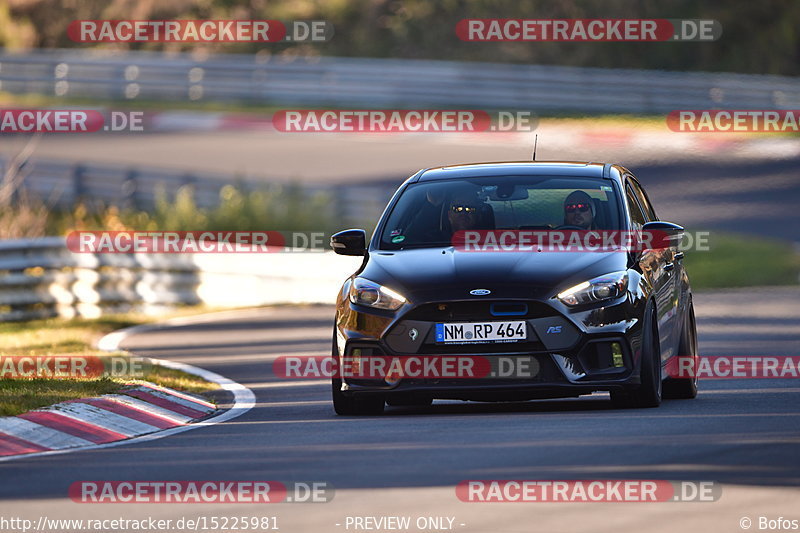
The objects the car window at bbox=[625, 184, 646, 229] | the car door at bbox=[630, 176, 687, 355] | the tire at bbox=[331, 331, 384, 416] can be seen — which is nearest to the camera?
the tire at bbox=[331, 331, 384, 416]

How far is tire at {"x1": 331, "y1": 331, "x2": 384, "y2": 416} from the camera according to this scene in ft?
36.1

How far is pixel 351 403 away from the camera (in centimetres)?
1107

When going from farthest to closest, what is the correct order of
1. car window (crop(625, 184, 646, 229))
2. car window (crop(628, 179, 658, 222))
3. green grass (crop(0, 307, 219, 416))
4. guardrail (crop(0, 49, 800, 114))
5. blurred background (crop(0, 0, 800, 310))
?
guardrail (crop(0, 49, 800, 114)), blurred background (crop(0, 0, 800, 310)), car window (crop(628, 179, 658, 222)), car window (crop(625, 184, 646, 229)), green grass (crop(0, 307, 219, 416))

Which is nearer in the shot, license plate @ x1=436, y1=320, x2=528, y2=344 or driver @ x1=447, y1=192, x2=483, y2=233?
license plate @ x1=436, y1=320, x2=528, y2=344

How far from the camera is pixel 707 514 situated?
7.35 meters

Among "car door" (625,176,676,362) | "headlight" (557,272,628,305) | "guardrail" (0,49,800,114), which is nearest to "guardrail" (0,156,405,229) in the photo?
"guardrail" (0,49,800,114)

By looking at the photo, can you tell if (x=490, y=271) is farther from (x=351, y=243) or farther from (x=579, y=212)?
(x=351, y=243)

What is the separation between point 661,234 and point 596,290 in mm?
1260

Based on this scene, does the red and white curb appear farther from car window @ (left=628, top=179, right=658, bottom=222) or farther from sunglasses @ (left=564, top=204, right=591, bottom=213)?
car window @ (left=628, top=179, right=658, bottom=222)

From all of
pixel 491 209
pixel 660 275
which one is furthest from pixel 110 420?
pixel 660 275

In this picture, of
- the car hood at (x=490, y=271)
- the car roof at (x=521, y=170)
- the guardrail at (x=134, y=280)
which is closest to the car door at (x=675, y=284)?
the car roof at (x=521, y=170)

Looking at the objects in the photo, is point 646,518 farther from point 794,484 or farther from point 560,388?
point 560,388

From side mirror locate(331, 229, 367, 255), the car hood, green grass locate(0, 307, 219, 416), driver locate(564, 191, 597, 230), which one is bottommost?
green grass locate(0, 307, 219, 416)

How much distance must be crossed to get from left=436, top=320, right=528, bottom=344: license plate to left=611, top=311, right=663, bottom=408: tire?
81 centimetres
